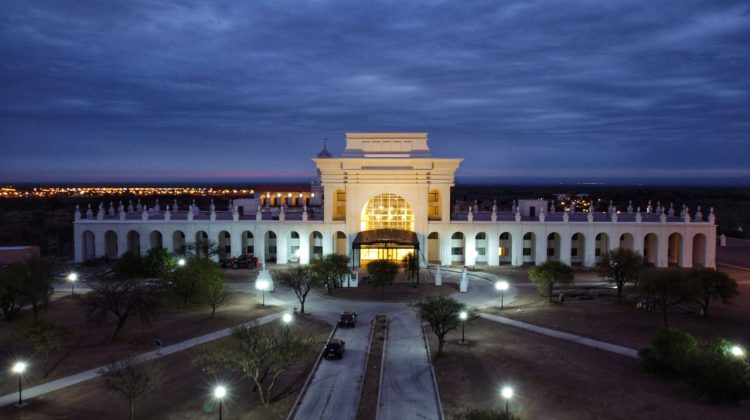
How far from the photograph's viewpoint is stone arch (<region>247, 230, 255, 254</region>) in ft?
206

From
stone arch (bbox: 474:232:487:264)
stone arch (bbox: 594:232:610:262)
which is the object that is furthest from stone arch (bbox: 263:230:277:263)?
stone arch (bbox: 594:232:610:262)

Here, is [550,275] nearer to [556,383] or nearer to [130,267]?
[556,383]

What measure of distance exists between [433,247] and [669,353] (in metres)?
37.4

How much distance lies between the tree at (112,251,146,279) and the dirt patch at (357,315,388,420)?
85.2 ft

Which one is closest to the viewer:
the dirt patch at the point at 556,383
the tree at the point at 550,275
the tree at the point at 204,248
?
the dirt patch at the point at 556,383

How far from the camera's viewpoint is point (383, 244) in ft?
175

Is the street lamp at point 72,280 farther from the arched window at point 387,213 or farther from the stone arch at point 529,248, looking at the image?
the stone arch at point 529,248

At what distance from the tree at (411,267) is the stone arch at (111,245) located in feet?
113

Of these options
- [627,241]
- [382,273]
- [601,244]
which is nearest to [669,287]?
[382,273]

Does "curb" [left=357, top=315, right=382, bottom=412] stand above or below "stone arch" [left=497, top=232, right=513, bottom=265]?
below

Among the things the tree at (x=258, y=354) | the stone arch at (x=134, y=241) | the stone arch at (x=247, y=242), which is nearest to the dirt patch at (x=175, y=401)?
the tree at (x=258, y=354)

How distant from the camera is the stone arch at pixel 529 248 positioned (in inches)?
2391

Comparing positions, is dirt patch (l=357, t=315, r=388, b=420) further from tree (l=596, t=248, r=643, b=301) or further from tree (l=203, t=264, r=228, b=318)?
tree (l=596, t=248, r=643, b=301)

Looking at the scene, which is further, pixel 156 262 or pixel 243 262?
pixel 243 262
